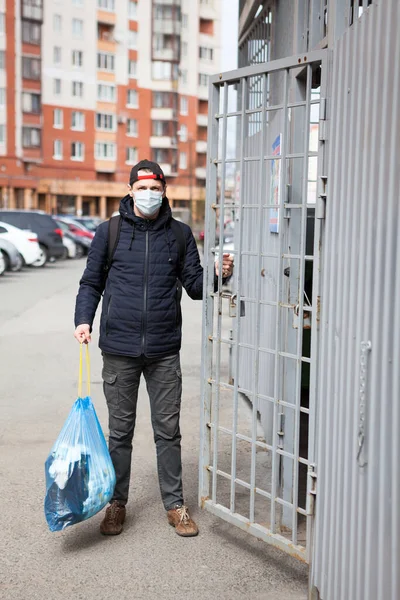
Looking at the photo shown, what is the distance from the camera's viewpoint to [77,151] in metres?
69.9

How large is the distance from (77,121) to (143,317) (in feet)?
222

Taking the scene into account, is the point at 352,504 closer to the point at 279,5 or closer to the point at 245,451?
the point at 245,451

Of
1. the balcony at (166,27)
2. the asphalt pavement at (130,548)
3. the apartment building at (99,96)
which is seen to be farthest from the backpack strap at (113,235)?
the balcony at (166,27)

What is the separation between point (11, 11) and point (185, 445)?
60.7 metres

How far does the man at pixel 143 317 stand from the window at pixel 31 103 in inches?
2447

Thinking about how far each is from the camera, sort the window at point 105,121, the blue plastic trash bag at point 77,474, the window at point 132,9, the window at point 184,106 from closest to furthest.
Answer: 1. the blue plastic trash bag at point 77,474
2. the window at point 105,121
3. the window at point 132,9
4. the window at point 184,106

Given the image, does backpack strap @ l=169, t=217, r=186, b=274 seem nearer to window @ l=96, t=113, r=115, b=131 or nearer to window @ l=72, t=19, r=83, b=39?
window @ l=72, t=19, r=83, b=39

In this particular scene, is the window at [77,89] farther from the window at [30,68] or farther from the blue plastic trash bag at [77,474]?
the blue plastic trash bag at [77,474]

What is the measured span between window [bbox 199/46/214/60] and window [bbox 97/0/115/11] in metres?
9.52

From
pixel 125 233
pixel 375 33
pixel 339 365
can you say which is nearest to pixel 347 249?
pixel 339 365

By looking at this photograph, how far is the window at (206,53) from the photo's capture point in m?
76.9

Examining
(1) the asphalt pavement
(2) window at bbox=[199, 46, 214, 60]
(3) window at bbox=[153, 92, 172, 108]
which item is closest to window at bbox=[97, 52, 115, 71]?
(3) window at bbox=[153, 92, 172, 108]

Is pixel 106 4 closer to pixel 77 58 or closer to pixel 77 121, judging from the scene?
pixel 77 58

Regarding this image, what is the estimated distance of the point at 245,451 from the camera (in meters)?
6.41
